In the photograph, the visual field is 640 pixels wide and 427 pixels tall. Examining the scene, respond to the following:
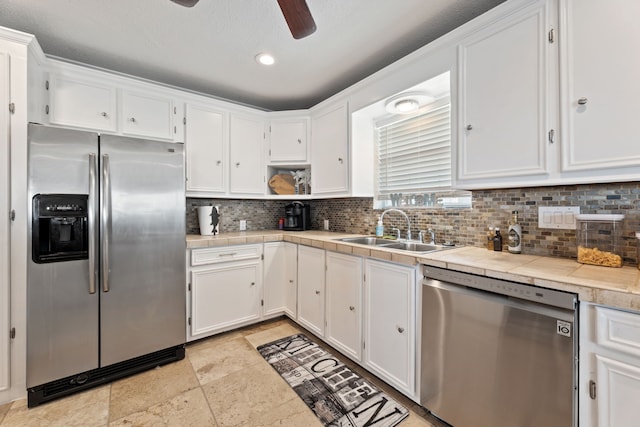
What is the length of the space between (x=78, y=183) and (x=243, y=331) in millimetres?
1787

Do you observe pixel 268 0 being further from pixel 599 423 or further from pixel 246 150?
pixel 599 423

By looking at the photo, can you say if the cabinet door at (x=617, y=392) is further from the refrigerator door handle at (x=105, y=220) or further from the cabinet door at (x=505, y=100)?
the refrigerator door handle at (x=105, y=220)

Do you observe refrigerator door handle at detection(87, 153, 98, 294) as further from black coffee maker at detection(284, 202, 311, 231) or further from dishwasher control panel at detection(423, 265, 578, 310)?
dishwasher control panel at detection(423, 265, 578, 310)

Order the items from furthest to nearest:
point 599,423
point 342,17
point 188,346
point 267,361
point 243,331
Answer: point 243,331
point 188,346
point 267,361
point 342,17
point 599,423

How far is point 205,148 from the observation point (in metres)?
2.71

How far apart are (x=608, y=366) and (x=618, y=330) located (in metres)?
0.15

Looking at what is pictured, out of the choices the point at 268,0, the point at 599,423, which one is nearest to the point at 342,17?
the point at 268,0

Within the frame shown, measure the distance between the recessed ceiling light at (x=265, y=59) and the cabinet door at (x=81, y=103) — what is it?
1.24 m

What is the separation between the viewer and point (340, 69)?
2.43 m

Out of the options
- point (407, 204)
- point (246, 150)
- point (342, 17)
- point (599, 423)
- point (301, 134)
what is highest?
point (342, 17)

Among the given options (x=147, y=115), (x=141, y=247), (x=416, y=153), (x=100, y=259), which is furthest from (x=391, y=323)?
(x=147, y=115)

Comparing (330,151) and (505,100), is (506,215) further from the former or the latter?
(330,151)

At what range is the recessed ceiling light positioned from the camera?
7.21 feet

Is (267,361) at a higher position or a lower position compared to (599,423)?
lower
